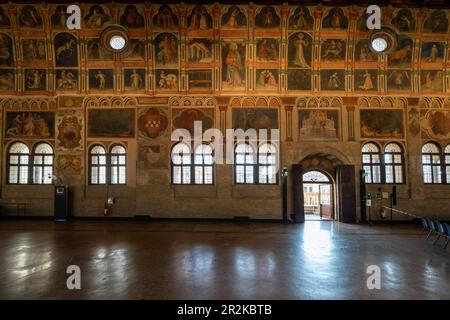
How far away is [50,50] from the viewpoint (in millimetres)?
Result: 16188

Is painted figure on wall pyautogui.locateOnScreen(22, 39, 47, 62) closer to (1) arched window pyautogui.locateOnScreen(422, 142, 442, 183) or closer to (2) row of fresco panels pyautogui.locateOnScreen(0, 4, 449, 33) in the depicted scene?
(2) row of fresco panels pyautogui.locateOnScreen(0, 4, 449, 33)

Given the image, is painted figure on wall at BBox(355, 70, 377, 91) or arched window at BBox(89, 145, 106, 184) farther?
arched window at BBox(89, 145, 106, 184)

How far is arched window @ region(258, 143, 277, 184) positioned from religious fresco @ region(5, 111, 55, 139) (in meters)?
12.2

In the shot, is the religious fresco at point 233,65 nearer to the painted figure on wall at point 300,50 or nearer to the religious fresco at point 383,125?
the painted figure on wall at point 300,50

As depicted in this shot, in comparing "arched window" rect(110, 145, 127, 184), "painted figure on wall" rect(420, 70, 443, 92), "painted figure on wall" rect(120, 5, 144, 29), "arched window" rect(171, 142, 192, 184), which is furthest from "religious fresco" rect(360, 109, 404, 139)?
"arched window" rect(110, 145, 127, 184)

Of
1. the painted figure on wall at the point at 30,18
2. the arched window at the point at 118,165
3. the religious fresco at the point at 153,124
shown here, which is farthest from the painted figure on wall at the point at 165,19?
the arched window at the point at 118,165

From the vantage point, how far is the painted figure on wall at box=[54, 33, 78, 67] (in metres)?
16.0

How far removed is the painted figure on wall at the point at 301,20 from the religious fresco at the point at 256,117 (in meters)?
4.63

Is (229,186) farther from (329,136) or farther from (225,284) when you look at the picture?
(225,284)

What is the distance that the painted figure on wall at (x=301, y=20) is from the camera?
1540 centimetres

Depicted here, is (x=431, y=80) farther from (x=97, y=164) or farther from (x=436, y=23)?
(x=97, y=164)

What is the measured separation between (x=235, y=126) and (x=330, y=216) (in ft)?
26.3
